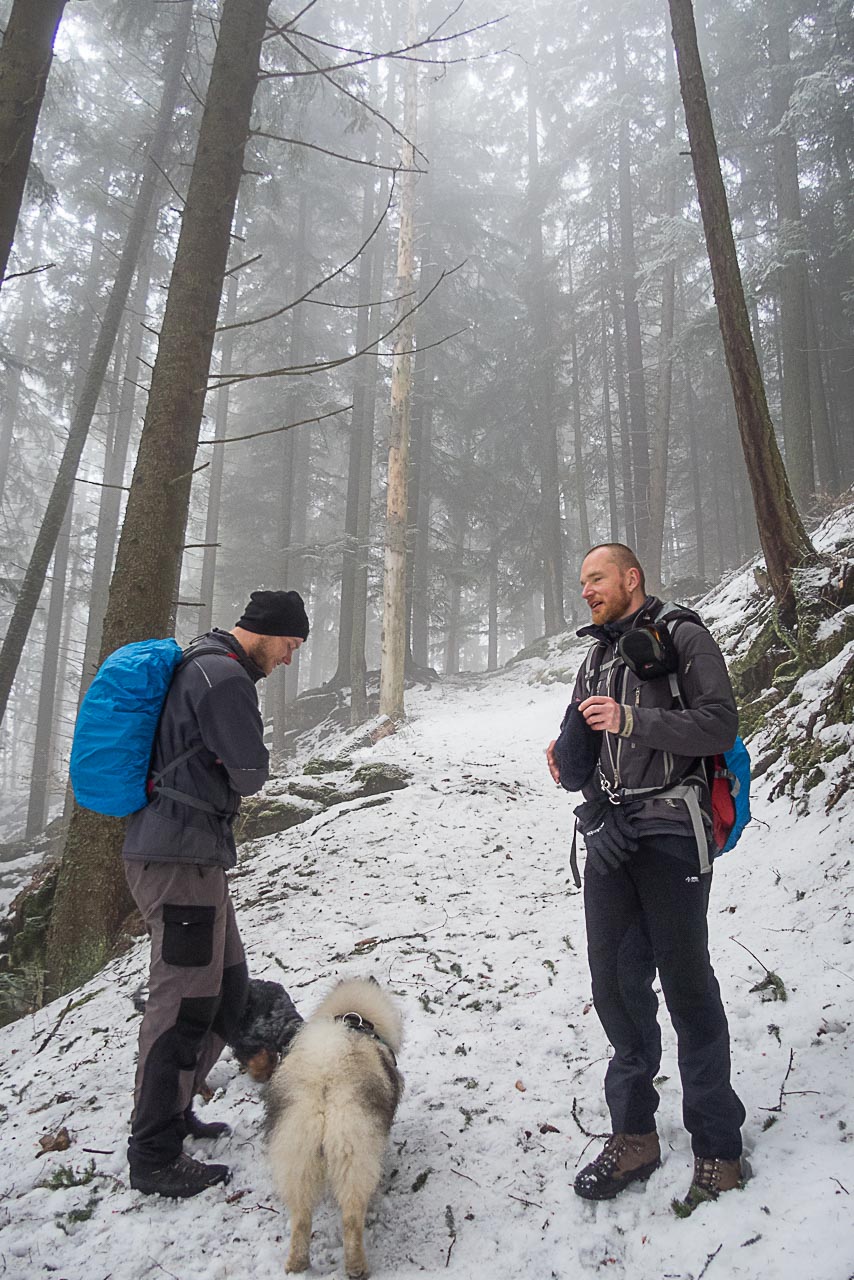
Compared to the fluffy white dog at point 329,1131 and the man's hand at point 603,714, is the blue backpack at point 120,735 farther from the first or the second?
the man's hand at point 603,714

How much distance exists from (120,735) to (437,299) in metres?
21.4

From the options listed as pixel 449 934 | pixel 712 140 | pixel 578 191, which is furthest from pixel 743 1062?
pixel 578 191

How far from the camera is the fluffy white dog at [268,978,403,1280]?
2.34 m

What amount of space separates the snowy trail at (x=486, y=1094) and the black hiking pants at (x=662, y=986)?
261 millimetres

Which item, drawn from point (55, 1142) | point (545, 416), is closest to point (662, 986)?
point (55, 1142)

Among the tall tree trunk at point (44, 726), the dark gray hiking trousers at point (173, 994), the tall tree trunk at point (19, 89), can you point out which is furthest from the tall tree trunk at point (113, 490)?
the dark gray hiking trousers at point (173, 994)

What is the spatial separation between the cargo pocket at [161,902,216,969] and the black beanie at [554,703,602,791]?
1.66 m

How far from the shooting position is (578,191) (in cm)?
2289

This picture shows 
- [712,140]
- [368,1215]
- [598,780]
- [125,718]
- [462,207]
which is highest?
[462,207]

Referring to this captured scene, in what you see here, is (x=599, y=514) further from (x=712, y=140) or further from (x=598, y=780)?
(x=598, y=780)

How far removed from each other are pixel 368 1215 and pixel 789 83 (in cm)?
2071

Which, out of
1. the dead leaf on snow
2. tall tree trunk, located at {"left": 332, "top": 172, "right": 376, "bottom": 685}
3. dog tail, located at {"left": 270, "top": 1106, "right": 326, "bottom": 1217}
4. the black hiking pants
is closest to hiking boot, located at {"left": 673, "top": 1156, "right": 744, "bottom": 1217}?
the black hiking pants

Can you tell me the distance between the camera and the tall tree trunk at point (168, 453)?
16.6 ft

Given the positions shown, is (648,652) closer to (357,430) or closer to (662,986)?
(662,986)
